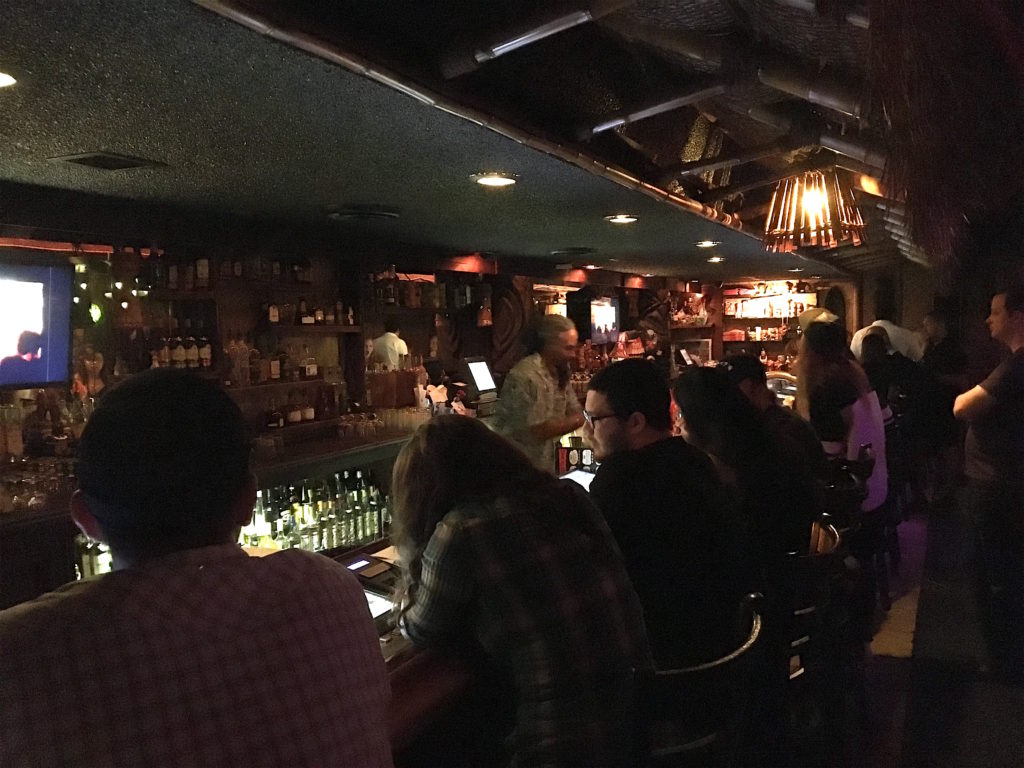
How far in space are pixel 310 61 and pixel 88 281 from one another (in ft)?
8.94

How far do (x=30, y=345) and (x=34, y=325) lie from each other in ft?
0.27

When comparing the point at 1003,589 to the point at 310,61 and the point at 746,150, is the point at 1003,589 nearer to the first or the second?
the point at 746,150

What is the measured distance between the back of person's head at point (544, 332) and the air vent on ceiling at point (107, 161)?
2176mm

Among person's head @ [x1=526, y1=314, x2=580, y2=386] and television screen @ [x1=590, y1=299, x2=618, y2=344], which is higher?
television screen @ [x1=590, y1=299, x2=618, y2=344]

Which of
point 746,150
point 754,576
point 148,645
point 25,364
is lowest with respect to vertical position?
point 754,576

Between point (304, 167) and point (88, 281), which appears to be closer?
point (304, 167)

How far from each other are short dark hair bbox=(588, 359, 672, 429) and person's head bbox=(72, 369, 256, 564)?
1.31m

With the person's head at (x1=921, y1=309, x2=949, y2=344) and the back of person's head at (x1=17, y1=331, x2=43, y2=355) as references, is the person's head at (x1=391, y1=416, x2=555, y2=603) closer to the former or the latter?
the back of person's head at (x1=17, y1=331, x2=43, y2=355)

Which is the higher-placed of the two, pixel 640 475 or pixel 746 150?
pixel 746 150

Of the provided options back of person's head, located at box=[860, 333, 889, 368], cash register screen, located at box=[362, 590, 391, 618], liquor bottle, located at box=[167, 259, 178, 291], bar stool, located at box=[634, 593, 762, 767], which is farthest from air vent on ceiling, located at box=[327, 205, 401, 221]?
back of person's head, located at box=[860, 333, 889, 368]

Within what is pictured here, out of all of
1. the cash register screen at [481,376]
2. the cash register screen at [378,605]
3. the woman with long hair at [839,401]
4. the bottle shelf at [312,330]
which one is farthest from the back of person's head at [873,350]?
the cash register screen at [378,605]

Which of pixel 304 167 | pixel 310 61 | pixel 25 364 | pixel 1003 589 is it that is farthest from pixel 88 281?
pixel 1003 589

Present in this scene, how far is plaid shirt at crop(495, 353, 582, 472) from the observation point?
426cm

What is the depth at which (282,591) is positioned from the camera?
3.34 feet
